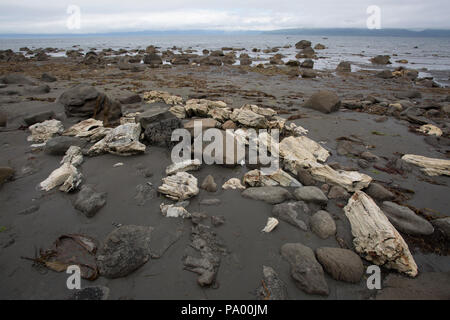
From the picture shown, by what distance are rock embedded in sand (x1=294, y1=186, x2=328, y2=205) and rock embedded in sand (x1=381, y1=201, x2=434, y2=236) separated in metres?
0.98

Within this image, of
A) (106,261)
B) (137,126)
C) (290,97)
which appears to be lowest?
(106,261)

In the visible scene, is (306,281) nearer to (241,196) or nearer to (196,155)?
(241,196)

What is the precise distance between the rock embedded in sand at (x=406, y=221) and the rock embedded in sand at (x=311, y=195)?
98 cm

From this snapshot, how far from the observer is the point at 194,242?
116 inches

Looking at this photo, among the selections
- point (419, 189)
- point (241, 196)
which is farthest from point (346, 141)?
point (241, 196)

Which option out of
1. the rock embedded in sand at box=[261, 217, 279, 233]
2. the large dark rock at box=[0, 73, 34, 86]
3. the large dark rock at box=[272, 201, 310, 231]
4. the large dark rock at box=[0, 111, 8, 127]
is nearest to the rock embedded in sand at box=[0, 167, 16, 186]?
the large dark rock at box=[0, 111, 8, 127]

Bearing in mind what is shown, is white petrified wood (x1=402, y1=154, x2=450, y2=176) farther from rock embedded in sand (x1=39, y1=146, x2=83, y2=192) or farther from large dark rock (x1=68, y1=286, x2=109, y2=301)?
rock embedded in sand (x1=39, y1=146, x2=83, y2=192)

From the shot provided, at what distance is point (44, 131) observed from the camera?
5922 mm

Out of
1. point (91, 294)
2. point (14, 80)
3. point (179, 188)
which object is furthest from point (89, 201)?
point (14, 80)

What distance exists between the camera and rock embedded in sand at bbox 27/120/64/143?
5.77 m

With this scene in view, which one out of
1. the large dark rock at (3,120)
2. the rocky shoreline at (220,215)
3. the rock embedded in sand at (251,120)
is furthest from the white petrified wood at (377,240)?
the large dark rock at (3,120)

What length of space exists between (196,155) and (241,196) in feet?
4.86

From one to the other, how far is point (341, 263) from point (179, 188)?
250 centimetres

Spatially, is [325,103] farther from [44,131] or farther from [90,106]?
[44,131]
